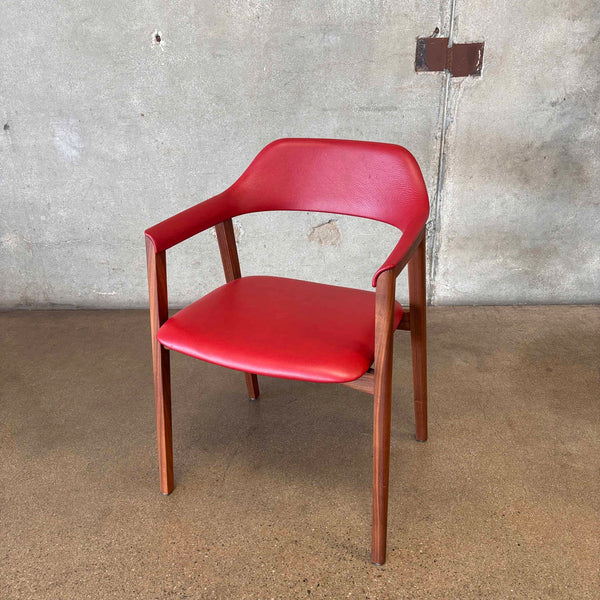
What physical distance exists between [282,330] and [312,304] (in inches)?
6.5

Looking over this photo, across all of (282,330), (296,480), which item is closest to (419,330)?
(282,330)

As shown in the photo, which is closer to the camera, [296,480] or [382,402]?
[382,402]

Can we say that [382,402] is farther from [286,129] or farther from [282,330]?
[286,129]

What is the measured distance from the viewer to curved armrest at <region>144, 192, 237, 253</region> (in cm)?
133

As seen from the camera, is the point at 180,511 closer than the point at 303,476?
Yes

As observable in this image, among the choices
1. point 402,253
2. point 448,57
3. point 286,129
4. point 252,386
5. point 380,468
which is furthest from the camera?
point 286,129

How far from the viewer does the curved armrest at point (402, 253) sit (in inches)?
45.1

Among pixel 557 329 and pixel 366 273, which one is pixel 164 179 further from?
pixel 557 329

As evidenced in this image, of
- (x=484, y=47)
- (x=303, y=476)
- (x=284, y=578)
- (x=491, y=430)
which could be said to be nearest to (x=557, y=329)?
(x=491, y=430)

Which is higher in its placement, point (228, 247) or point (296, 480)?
point (228, 247)

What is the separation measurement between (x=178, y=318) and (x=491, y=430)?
1.01 m

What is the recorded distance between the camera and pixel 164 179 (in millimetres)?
2400

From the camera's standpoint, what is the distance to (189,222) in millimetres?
1429

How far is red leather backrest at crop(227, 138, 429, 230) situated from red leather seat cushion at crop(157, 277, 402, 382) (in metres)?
0.23
